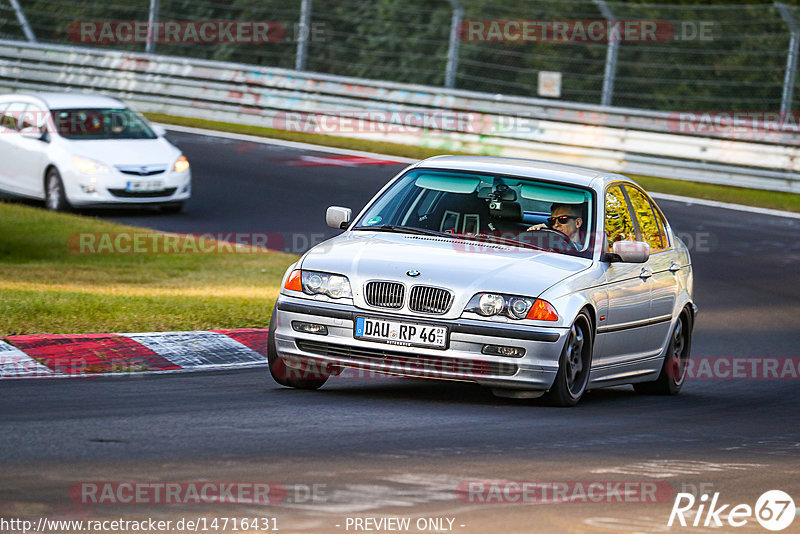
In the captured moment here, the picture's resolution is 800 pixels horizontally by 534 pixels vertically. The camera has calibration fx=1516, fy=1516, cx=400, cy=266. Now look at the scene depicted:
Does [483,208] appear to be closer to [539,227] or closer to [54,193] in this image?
[539,227]

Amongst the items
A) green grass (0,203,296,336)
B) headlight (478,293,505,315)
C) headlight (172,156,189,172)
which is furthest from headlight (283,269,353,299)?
headlight (172,156,189,172)

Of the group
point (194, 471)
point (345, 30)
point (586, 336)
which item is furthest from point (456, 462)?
point (345, 30)

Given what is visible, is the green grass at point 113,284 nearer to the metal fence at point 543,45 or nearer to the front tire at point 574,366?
the front tire at point 574,366

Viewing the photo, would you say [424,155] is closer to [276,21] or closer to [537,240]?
[276,21]

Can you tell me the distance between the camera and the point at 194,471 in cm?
655

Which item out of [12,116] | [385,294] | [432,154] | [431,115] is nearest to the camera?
[385,294]

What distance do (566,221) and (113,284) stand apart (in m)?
6.62

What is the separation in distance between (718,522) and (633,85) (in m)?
19.7

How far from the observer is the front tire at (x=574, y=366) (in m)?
8.78

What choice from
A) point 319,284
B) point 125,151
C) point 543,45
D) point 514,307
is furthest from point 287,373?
point 543,45

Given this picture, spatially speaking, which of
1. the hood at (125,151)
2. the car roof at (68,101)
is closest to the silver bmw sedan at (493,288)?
the hood at (125,151)

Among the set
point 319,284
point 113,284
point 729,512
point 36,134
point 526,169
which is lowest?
point 113,284

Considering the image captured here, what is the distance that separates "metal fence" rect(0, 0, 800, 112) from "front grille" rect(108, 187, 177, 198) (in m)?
7.10

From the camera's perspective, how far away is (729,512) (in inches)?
253
